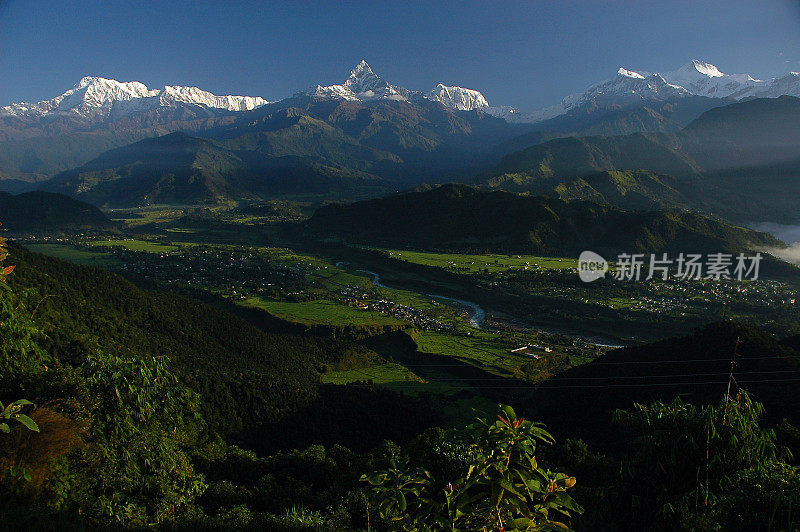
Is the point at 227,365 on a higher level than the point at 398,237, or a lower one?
lower

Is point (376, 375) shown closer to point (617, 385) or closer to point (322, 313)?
point (322, 313)

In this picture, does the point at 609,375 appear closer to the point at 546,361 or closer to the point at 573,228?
the point at 546,361

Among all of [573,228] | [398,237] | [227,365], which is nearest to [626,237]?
[573,228]

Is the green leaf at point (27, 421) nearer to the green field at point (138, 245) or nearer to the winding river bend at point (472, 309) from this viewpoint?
the winding river bend at point (472, 309)

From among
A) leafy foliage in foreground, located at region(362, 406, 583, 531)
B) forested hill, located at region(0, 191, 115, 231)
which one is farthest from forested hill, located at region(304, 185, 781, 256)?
leafy foliage in foreground, located at region(362, 406, 583, 531)

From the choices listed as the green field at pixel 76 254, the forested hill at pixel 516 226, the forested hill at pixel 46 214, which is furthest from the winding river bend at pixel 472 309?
the forested hill at pixel 46 214

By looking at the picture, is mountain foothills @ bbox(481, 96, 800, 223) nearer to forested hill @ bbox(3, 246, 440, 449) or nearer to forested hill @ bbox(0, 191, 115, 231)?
forested hill @ bbox(3, 246, 440, 449)

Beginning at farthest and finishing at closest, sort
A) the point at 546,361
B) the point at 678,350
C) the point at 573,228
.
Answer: the point at 573,228 < the point at 546,361 < the point at 678,350
